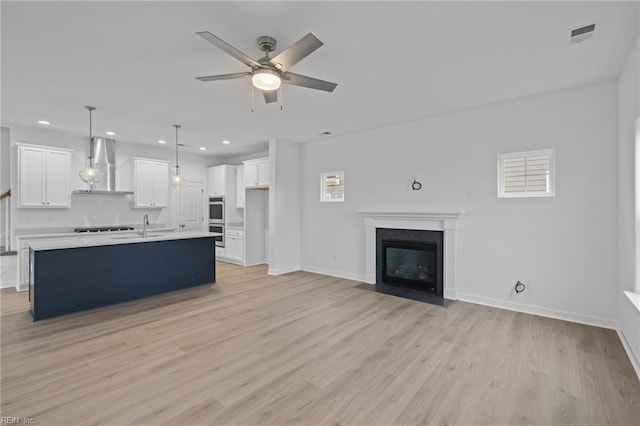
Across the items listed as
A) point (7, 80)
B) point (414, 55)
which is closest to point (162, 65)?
point (7, 80)

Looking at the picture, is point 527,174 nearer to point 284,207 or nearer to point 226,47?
point 226,47

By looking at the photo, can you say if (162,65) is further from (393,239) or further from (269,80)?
(393,239)

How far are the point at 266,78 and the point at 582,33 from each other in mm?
2708

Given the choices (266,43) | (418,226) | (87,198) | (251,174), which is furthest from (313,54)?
(87,198)

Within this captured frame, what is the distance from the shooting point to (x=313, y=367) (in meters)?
2.63

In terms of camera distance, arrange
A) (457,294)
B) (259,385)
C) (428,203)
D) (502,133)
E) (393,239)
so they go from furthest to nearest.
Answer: (393,239) < (428,203) < (457,294) < (502,133) < (259,385)

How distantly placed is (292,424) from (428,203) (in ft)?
12.6

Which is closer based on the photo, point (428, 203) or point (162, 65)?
point (162, 65)

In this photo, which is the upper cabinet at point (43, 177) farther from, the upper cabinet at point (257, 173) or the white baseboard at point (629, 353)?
the white baseboard at point (629, 353)

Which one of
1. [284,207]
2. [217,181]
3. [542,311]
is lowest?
[542,311]

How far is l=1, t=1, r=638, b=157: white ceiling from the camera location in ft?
7.28

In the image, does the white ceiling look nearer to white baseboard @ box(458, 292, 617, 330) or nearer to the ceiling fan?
the ceiling fan

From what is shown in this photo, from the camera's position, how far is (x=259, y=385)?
2355mm

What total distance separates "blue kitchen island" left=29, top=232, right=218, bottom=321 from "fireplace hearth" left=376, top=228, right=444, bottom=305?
10.4ft
